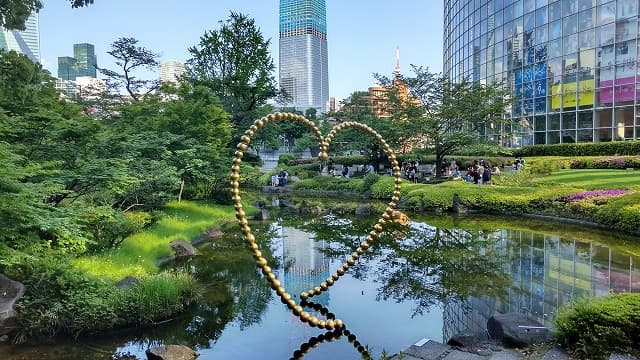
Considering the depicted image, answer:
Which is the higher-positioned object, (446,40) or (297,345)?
(446,40)

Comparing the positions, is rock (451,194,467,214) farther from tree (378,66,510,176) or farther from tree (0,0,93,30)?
tree (0,0,93,30)

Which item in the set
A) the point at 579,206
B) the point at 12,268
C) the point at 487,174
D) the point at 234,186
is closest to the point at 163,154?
the point at 12,268

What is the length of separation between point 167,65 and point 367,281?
2959 inches

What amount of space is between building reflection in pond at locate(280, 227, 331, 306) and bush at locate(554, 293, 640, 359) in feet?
16.4

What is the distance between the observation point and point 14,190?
836 centimetres

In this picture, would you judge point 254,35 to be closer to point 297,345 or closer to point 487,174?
point 487,174

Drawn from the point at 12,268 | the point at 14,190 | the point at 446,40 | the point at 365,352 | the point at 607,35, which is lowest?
the point at 365,352

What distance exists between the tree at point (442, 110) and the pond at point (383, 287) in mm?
13057

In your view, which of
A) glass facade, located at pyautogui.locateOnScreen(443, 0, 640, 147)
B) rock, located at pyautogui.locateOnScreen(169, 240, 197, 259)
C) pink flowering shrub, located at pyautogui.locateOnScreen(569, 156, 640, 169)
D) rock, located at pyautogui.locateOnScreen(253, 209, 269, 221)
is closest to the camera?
rock, located at pyautogui.locateOnScreen(169, 240, 197, 259)

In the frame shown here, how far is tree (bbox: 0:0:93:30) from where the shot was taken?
12.8m

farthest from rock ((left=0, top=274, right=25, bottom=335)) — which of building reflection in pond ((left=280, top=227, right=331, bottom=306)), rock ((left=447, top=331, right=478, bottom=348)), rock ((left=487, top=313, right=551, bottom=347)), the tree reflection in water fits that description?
rock ((left=487, top=313, right=551, bottom=347))

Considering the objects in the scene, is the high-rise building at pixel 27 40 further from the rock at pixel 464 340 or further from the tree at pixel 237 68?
the rock at pixel 464 340

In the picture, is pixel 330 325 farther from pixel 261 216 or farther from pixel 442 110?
pixel 442 110

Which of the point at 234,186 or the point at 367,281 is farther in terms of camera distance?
the point at 367,281
